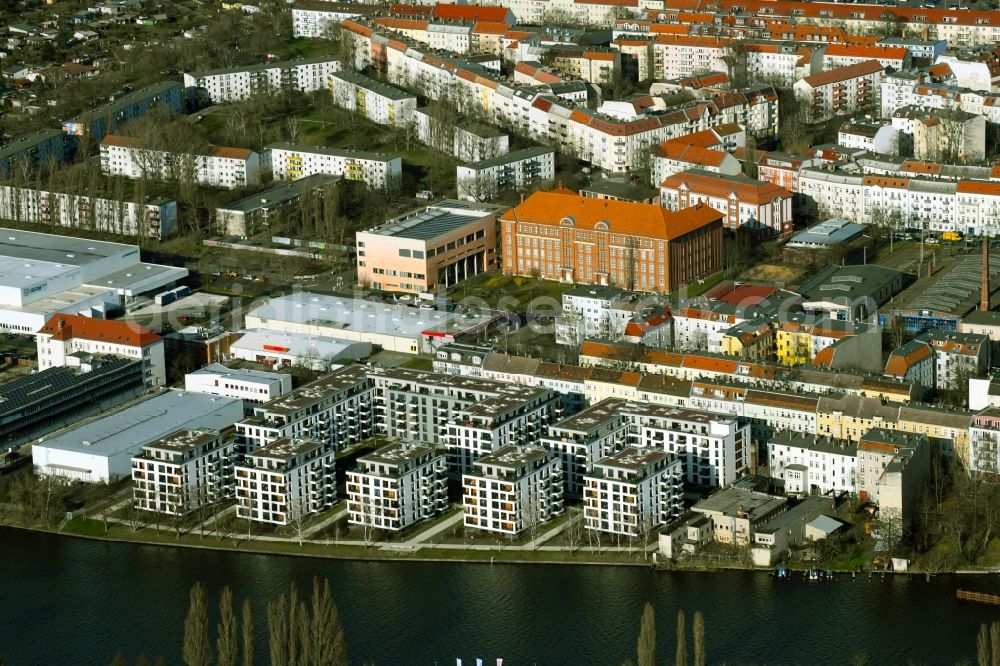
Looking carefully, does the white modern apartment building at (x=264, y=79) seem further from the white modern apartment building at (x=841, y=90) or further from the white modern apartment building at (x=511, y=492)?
the white modern apartment building at (x=511, y=492)

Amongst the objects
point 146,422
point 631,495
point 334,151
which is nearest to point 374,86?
point 334,151

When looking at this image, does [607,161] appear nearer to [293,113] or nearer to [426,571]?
[293,113]

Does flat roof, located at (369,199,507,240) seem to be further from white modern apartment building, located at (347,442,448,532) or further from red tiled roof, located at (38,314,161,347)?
white modern apartment building, located at (347,442,448,532)

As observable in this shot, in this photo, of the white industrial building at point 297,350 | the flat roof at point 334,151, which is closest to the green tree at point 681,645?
the white industrial building at point 297,350

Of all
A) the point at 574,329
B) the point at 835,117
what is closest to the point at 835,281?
the point at 574,329

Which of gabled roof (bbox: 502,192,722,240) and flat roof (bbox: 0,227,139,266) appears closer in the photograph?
gabled roof (bbox: 502,192,722,240)

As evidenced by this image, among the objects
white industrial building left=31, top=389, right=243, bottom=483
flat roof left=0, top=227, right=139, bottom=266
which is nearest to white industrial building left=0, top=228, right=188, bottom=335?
flat roof left=0, top=227, right=139, bottom=266

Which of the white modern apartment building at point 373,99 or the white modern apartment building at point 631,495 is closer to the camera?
the white modern apartment building at point 631,495
